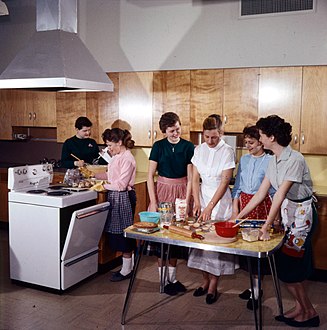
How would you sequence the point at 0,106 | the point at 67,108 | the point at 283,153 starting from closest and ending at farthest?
the point at 283,153
the point at 67,108
the point at 0,106

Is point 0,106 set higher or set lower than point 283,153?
higher

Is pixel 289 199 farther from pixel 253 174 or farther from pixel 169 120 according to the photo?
pixel 169 120

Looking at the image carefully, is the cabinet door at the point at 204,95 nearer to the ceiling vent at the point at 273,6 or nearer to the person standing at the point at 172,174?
the ceiling vent at the point at 273,6

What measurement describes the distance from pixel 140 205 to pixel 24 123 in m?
A: 2.06

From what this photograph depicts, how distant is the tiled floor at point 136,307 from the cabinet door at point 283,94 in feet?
5.17

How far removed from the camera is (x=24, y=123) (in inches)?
236

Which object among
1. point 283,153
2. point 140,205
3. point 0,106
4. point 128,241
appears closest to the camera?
point 283,153


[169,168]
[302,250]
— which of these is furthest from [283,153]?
[169,168]

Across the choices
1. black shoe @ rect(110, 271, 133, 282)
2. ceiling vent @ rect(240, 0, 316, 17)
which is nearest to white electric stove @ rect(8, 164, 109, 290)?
black shoe @ rect(110, 271, 133, 282)

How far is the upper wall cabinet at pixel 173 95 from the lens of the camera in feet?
16.4

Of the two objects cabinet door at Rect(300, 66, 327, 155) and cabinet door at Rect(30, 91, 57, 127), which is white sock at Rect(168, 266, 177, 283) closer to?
cabinet door at Rect(300, 66, 327, 155)

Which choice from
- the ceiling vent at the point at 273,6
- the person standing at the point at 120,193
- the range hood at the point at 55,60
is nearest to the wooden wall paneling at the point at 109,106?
the range hood at the point at 55,60

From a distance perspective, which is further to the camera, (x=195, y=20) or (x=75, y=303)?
(x=195, y=20)

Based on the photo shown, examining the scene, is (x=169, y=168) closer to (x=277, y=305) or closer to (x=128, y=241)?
(x=128, y=241)
